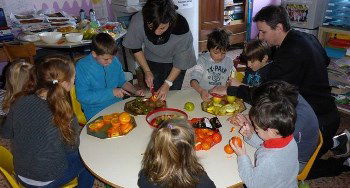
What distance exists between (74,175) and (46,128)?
383 mm

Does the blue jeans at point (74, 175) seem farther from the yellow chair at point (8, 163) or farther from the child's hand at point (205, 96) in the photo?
the child's hand at point (205, 96)

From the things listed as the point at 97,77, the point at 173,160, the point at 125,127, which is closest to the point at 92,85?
the point at 97,77

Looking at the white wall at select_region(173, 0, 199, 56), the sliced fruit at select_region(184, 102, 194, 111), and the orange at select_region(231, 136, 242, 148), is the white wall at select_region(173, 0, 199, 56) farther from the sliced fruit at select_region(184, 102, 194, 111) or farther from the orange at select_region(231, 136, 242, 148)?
the orange at select_region(231, 136, 242, 148)

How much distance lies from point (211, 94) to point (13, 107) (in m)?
1.26

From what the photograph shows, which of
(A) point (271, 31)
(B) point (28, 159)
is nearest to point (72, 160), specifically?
(B) point (28, 159)

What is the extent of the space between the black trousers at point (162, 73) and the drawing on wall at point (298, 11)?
1.78m

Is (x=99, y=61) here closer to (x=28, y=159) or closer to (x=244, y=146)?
(x=28, y=159)

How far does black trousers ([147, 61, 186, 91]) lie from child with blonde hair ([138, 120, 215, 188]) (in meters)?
1.37

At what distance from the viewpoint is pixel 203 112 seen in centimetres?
198

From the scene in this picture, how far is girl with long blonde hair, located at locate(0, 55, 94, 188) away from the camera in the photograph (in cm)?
154

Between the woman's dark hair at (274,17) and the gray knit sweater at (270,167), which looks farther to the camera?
the woman's dark hair at (274,17)

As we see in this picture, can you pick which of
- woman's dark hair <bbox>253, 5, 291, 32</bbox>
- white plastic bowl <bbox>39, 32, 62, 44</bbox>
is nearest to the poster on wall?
white plastic bowl <bbox>39, 32, 62, 44</bbox>

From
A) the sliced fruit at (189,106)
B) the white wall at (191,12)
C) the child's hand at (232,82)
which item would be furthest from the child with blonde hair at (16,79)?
the white wall at (191,12)

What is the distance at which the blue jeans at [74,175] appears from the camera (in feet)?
5.56
